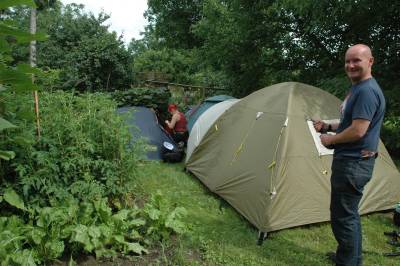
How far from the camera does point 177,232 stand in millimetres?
3258

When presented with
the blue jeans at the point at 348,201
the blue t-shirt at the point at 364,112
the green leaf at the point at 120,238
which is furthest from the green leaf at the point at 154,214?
the blue t-shirt at the point at 364,112

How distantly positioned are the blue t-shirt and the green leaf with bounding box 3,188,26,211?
253 cm

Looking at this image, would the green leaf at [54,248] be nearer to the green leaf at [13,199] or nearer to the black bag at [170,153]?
the green leaf at [13,199]

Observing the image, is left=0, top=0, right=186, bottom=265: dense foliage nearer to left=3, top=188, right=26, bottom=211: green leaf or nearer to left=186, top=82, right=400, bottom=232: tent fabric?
left=3, top=188, right=26, bottom=211: green leaf

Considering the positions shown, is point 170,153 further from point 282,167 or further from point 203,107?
point 282,167

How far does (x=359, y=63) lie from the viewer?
2.51 metres

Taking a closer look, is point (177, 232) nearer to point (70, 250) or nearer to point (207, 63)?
point (70, 250)

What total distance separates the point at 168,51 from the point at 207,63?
12.9m

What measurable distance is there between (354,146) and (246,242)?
4.88 feet

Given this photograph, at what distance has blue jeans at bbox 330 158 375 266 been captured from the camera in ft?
8.51

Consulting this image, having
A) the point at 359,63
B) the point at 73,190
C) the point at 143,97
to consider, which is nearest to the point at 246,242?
the point at 73,190

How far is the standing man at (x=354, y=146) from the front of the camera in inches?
97.0

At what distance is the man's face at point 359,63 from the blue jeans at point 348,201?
0.62 meters

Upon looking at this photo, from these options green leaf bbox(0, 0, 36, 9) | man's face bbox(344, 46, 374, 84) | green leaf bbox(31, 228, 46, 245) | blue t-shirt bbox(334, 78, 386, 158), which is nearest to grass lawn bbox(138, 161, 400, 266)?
green leaf bbox(31, 228, 46, 245)
